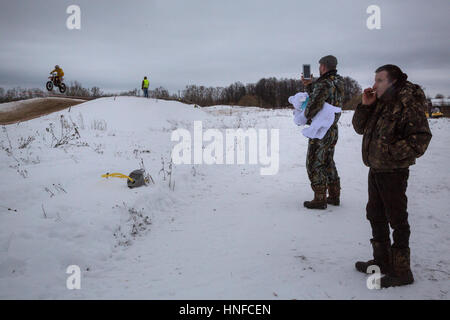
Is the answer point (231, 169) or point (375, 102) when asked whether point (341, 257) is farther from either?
point (231, 169)

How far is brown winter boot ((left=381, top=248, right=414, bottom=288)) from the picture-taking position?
8.23 ft

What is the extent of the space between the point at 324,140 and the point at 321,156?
28cm

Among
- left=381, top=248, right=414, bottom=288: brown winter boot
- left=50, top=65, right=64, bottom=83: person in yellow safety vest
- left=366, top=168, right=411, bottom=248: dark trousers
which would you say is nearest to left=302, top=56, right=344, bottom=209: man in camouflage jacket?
left=366, top=168, right=411, bottom=248: dark trousers

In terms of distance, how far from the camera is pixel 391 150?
7.72 ft

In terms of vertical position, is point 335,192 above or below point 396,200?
below

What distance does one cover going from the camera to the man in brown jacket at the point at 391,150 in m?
2.30

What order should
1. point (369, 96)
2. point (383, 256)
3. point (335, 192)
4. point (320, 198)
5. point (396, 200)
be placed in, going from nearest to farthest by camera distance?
point (396, 200), point (369, 96), point (383, 256), point (320, 198), point (335, 192)

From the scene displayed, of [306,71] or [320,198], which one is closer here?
[306,71]

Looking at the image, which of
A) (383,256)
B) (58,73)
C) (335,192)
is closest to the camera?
(383,256)

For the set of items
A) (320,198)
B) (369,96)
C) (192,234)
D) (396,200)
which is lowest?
(192,234)

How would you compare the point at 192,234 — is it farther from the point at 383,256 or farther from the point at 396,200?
the point at 396,200

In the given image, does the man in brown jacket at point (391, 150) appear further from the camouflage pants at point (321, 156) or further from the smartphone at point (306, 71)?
the smartphone at point (306, 71)

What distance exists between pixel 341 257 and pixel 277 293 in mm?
1131

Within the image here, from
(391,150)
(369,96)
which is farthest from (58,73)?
(391,150)
